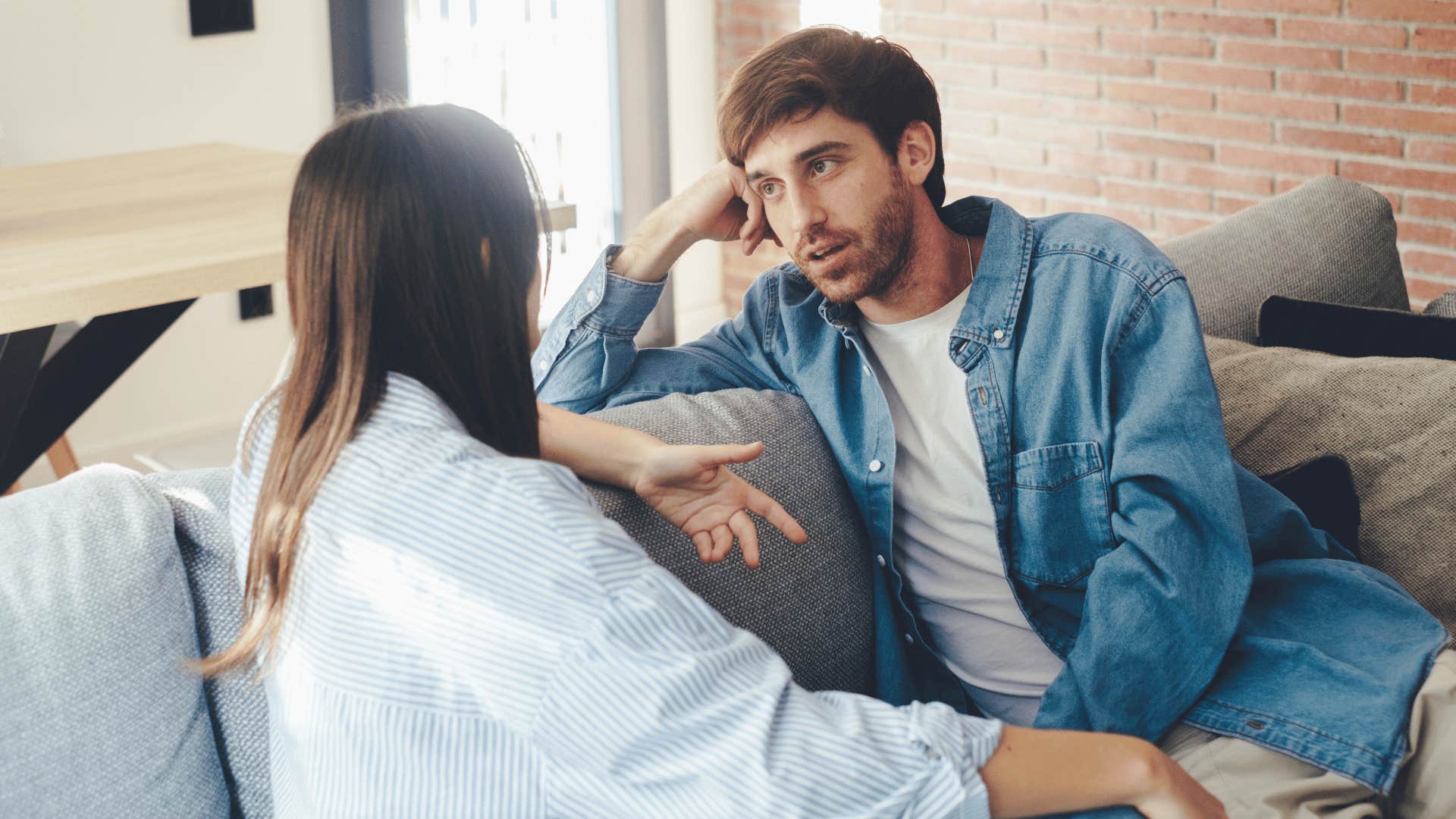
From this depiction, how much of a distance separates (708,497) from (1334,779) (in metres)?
0.66

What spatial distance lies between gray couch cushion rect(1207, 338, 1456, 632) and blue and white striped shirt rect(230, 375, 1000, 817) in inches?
40.9

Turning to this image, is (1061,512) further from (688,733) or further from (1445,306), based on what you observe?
(1445,306)

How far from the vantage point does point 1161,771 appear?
1022 mm

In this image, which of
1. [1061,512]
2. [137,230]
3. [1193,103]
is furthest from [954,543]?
[1193,103]

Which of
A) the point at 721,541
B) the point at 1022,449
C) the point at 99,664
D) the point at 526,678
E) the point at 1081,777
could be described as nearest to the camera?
the point at 526,678

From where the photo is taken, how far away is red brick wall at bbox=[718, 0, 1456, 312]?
351 centimetres

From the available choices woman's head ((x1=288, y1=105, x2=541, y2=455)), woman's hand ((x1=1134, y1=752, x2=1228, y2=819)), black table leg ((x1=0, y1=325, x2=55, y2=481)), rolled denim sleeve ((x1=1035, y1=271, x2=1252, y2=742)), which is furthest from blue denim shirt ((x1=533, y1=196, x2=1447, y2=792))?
black table leg ((x1=0, y1=325, x2=55, y2=481))

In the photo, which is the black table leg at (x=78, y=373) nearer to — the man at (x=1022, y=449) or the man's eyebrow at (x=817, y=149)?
the man at (x=1022, y=449)

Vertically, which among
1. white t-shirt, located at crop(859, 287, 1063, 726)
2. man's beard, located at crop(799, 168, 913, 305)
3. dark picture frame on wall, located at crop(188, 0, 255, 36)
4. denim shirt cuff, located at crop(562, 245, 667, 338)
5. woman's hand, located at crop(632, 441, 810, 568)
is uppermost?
dark picture frame on wall, located at crop(188, 0, 255, 36)

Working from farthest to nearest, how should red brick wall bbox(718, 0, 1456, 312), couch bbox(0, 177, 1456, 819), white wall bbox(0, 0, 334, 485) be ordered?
red brick wall bbox(718, 0, 1456, 312), white wall bbox(0, 0, 334, 485), couch bbox(0, 177, 1456, 819)

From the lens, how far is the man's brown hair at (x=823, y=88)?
166 cm

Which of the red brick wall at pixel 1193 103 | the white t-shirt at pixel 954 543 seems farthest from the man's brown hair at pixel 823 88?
the red brick wall at pixel 1193 103

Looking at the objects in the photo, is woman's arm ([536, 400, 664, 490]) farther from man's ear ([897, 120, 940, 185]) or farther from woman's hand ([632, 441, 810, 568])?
man's ear ([897, 120, 940, 185])

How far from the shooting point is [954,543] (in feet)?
5.33
